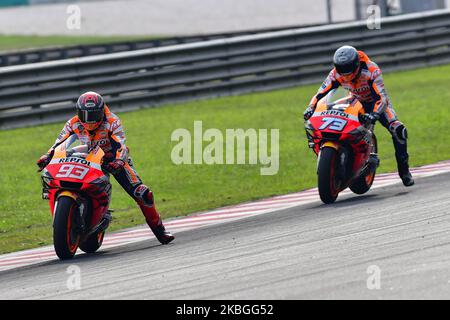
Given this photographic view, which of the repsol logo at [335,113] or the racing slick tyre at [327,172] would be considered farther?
the repsol logo at [335,113]

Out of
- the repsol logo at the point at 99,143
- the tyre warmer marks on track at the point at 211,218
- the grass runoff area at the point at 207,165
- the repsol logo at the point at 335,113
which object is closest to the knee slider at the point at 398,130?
the repsol logo at the point at 335,113

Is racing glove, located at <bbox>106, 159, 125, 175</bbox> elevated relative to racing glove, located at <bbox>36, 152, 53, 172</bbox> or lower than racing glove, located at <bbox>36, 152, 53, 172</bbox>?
lower

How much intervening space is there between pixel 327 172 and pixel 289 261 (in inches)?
143

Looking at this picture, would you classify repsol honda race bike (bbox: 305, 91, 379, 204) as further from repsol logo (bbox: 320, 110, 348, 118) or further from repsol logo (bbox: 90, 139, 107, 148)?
repsol logo (bbox: 90, 139, 107, 148)

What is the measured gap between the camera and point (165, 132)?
65.2 ft

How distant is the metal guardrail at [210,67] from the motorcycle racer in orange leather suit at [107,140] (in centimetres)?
1047

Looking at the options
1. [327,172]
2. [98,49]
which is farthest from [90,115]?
[98,49]

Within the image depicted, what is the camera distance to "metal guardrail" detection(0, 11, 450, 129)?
21781 millimetres

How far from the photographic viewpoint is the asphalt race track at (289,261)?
7.48 meters

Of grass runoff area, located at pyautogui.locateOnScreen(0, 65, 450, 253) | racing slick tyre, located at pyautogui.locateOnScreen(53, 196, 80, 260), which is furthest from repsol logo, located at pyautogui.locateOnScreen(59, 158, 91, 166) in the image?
grass runoff area, located at pyautogui.locateOnScreen(0, 65, 450, 253)

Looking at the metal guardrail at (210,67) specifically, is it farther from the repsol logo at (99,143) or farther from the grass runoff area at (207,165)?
the repsol logo at (99,143)

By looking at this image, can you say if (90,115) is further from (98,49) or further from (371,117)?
(98,49)

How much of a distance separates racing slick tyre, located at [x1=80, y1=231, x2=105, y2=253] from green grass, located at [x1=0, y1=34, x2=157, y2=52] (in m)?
36.5

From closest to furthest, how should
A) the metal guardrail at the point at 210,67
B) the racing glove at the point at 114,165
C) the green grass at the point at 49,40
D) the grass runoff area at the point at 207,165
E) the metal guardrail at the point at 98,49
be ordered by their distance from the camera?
1. the racing glove at the point at 114,165
2. the grass runoff area at the point at 207,165
3. the metal guardrail at the point at 210,67
4. the metal guardrail at the point at 98,49
5. the green grass at the point at 49,40
